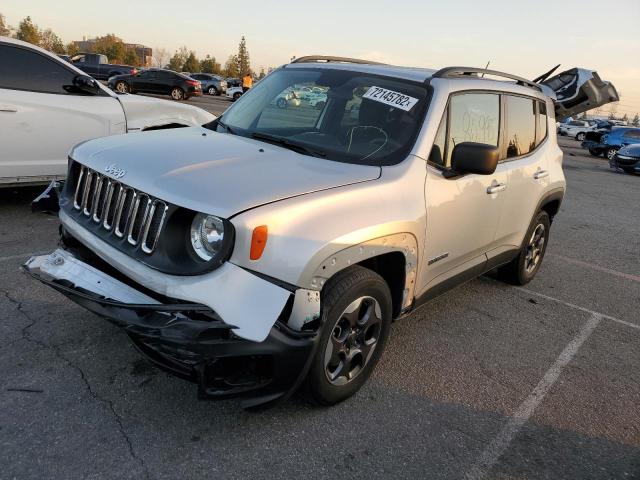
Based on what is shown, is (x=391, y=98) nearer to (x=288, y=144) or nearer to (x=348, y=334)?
(x=288, y=144)

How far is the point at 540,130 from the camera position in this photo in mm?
4941

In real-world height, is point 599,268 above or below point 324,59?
below

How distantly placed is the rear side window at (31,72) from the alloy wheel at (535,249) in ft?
17.2

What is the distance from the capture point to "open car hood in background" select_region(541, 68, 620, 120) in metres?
6.62

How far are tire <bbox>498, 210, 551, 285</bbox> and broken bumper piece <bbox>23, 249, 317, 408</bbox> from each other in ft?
10.5

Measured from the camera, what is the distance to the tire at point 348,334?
2.69 metres

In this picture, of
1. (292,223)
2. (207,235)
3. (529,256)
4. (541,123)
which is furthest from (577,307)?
(207,235)

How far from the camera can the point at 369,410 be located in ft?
10.0

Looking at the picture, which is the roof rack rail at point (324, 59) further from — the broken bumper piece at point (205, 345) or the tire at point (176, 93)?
the tire at point (176, 93)

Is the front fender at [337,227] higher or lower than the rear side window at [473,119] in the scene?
lower

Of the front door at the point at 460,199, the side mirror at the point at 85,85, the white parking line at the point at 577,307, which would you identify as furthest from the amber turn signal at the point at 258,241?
the side mirror at the point at 85,85

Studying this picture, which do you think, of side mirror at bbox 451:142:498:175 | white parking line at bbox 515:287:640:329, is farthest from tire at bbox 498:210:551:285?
side mirror at bbox 451:142:498:175

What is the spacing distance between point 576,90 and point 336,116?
14.6ft

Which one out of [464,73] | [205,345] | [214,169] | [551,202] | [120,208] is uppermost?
[464,73]
